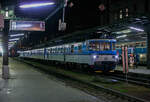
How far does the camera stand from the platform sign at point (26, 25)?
16578mm

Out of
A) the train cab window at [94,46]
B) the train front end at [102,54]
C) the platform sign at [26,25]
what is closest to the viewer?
the platform sign at [26,25]

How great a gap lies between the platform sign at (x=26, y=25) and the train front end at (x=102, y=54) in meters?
4.23

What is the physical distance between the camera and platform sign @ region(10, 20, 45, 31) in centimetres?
1658

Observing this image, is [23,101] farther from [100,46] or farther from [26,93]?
[100,46]

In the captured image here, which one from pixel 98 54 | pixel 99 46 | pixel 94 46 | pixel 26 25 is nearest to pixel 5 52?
pixel 26 25

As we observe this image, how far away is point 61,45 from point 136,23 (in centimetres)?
1020

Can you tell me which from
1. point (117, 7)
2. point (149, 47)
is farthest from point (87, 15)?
point (149, 47)

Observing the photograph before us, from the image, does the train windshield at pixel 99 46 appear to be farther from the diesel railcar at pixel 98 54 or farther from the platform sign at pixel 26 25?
the platform sign at pixel 26 25

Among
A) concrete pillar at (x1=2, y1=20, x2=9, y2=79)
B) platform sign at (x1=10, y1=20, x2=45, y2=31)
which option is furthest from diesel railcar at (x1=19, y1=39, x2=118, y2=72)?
concrete pillar at (x1=2, y1=20, x2=9, y2=79)

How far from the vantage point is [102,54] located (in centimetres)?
1867

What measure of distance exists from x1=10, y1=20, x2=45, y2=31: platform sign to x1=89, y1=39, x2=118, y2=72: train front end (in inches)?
167

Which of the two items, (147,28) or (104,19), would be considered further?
(104,19)

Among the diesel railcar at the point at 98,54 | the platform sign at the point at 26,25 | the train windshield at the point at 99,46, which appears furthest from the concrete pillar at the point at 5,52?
the train windshield at the point at 99,46

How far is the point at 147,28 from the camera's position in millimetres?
20688
